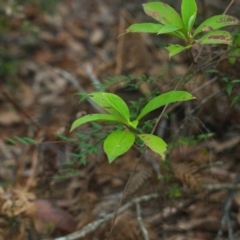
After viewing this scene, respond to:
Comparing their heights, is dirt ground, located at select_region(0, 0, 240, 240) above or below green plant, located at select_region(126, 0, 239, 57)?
below

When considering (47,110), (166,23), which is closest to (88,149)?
(166,23)

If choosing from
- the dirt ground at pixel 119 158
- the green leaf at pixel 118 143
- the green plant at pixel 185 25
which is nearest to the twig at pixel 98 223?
the dirt ground at pixel 119 158

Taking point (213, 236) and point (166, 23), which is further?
point (213, 236)

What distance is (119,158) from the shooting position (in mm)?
2584

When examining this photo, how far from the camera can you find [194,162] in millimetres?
2248

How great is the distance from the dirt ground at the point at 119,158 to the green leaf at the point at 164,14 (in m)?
0.20

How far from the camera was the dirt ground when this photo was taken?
6.73 feet

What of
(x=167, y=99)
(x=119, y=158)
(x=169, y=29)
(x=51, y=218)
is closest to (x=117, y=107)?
(x=167, y=99)

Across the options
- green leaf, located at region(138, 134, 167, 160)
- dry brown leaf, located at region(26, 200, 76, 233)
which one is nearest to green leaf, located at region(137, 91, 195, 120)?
green leaf, located at region(138, 134, 167, 160)

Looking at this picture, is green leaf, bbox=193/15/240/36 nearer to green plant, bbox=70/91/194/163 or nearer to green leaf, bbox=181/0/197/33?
green leaf, bbox=181/0/197/33

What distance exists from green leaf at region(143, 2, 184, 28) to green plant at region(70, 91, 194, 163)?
10.3 inches

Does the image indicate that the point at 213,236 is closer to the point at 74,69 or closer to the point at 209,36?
the point at 209,36

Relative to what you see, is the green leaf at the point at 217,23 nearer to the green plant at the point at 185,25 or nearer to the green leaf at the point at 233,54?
the green plant at the point at 185,25

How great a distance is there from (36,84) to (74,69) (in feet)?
1.02
